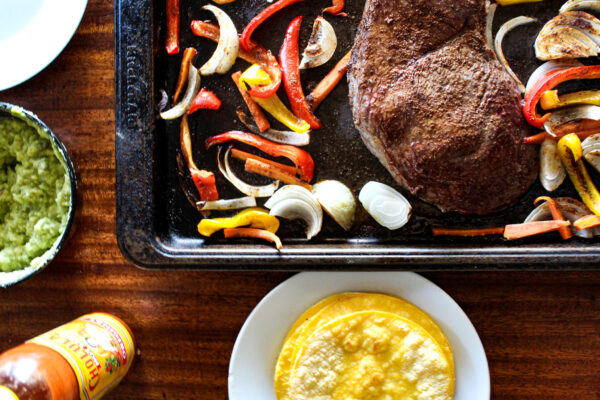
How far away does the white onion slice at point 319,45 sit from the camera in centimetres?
251

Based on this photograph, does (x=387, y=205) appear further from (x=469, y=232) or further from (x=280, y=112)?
(x=280, y=112)

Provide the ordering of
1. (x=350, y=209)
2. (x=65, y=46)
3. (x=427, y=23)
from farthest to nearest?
(x=65, y=46), (x=350, y=209), (x=427, y=23)

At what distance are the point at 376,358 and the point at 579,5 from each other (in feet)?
6.49

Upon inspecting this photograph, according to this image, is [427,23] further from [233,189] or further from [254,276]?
[254,276]

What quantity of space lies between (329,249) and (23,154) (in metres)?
1.66

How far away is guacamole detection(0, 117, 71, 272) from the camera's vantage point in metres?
2.62

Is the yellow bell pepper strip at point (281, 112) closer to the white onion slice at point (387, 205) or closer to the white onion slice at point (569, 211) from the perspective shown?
the white onion slice at point (387, 205)

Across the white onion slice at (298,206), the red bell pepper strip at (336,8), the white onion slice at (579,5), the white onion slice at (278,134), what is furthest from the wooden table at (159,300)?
the white onion slice at (579,5)

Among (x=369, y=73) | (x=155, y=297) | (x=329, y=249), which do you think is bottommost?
(x=155, y=297)

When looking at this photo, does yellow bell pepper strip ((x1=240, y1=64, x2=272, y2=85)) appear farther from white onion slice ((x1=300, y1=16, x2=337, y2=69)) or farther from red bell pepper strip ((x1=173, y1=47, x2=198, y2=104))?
red bell pepper strip ((x1=173, y1=47, x2=198, y2=104))

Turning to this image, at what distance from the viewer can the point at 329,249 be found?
2418 millimetres

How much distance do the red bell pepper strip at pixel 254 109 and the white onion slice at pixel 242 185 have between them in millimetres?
213

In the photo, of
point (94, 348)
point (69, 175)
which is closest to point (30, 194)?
point (69, 175)

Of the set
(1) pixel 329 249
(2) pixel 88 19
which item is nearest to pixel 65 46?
(2) pixel 88 19
